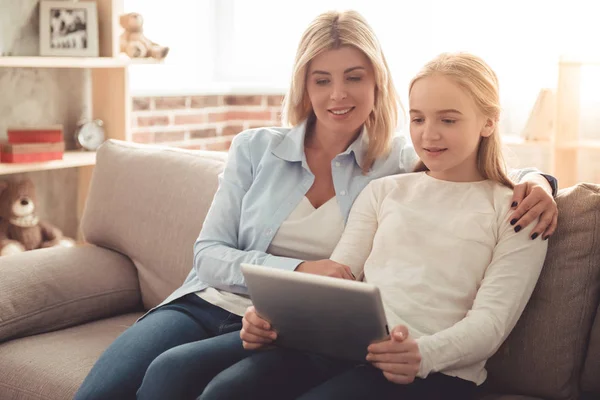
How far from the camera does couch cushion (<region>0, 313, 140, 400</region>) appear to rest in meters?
1.98

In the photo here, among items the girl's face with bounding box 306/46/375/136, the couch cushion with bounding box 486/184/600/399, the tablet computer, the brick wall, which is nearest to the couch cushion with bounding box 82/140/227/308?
the girl's face with bounding box 306/46/375/136

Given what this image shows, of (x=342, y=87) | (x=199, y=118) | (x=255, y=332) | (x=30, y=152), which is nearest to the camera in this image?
(x=255, y=332)

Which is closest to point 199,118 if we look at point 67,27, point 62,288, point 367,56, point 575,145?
point 67,27

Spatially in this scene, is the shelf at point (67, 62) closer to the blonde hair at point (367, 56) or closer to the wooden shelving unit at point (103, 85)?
the wooden shelving unit at point (103, 85)

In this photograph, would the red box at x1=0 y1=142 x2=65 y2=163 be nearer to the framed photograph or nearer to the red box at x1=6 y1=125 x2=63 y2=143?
the red box at x1=6 y1=125 x2=63 y2=143

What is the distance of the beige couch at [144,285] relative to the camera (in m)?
1.75

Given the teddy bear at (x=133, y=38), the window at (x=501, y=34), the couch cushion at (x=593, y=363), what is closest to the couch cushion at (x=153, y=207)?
the couch cushion at (x=593, y=363)

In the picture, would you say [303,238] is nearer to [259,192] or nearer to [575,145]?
[259,192]

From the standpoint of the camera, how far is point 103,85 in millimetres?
3725

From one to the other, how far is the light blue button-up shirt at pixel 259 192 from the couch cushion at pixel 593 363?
38cm

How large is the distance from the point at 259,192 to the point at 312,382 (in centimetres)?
53

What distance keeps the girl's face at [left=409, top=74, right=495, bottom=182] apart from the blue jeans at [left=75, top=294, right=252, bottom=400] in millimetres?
568

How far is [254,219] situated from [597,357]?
81 cm

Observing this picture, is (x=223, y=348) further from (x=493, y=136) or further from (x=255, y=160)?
(x=493, y=136)
